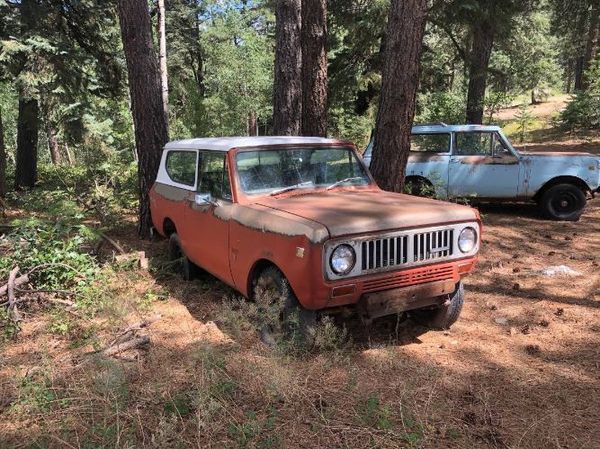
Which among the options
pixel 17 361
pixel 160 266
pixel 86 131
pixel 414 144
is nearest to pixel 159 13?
pixel 86 131

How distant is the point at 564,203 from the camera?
9.12 metres

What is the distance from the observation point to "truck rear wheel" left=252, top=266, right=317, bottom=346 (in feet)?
13.4

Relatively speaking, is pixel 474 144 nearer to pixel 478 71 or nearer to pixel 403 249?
pixel 403 249

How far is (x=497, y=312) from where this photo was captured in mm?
5367

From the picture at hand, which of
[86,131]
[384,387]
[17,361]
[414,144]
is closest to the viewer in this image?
[384,387]

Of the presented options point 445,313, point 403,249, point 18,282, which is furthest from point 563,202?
point 18,282

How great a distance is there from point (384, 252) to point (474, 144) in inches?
250

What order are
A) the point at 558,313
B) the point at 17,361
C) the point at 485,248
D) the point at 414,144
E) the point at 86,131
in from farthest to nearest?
the point at 86,131 → the point at 414,144 → the point at 485,248 → the point at 558,313 → the point at 17,361

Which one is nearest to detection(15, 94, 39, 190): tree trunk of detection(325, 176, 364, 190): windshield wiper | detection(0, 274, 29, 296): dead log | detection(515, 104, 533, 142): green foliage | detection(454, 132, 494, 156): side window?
detection(0, 274, 29, 296): dead log

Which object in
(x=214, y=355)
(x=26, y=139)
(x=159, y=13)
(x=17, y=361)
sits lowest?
(x=17, y=361)

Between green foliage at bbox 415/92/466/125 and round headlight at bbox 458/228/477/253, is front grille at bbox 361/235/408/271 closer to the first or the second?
round headlight at bbox 458/228/477/253

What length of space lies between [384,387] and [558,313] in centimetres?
247

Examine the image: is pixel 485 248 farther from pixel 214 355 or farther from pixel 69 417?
pixel 69 417

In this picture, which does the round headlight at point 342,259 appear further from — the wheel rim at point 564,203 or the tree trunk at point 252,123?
the tree trunk at point 252,123
